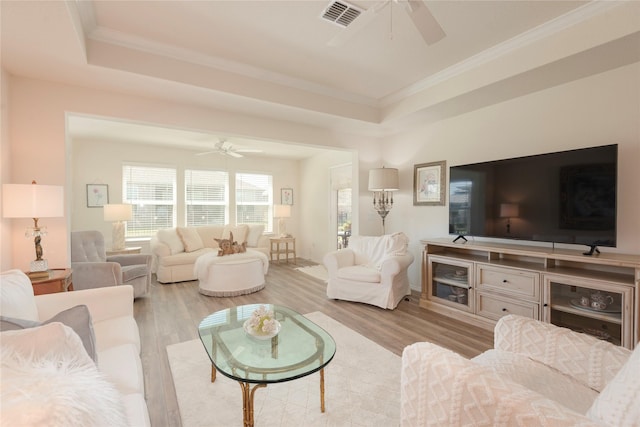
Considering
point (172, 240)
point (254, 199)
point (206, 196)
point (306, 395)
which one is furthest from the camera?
point (254, 199)

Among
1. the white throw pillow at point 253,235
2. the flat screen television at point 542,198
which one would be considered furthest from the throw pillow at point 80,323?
the white throw pillow at point 253,235

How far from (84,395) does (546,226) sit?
349 cm

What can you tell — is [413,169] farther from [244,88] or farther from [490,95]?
[244,88]

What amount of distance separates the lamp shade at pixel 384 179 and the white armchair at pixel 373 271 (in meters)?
0.78

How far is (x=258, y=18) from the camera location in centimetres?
238

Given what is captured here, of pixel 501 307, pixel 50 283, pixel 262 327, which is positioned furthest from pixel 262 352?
pixel 501 307

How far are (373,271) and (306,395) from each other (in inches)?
79.7

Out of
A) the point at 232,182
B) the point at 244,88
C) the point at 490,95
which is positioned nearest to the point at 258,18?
the point at 244,88

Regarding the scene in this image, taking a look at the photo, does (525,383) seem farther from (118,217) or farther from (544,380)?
(118,217)

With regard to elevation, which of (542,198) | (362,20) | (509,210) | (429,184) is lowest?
(509,210)

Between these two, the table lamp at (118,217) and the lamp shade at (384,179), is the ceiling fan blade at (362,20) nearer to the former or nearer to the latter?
the lamp shade at (384,179)

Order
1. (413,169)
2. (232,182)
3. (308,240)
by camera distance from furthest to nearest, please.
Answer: (308,240) → (232,182) → (413,169)

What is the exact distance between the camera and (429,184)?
423cm

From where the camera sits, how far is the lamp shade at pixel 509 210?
3000 mm
